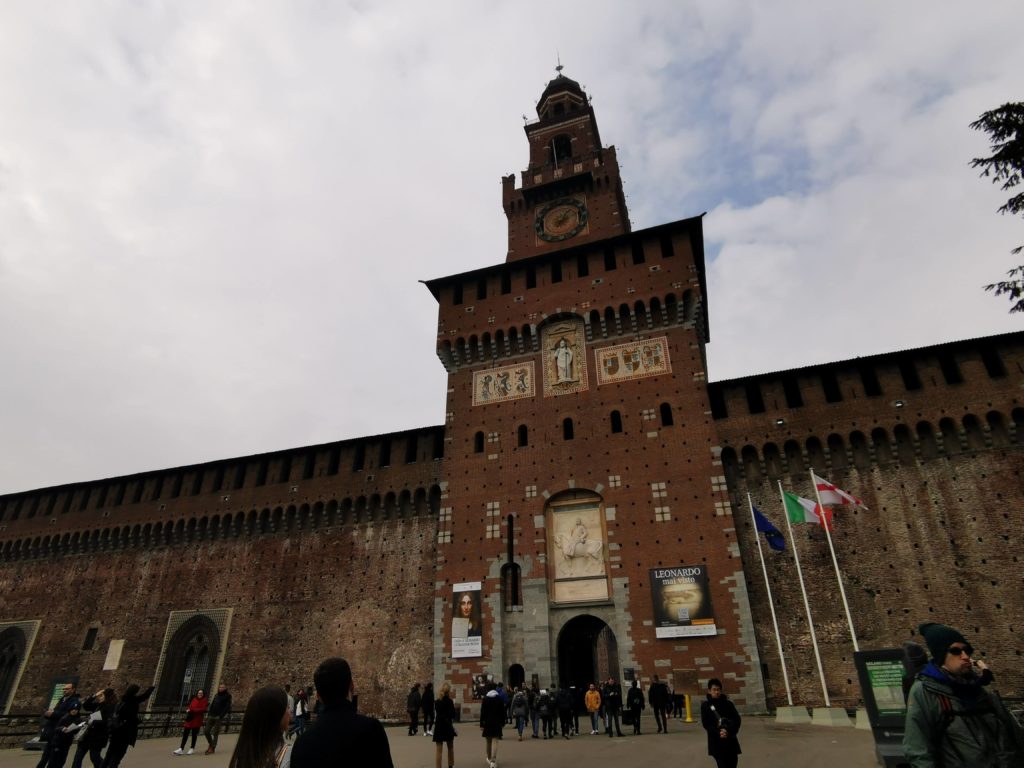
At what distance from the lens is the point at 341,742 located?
322 centimetres

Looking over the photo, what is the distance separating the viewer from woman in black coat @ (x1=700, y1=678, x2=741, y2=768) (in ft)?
23.9

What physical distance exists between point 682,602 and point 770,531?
3994mm

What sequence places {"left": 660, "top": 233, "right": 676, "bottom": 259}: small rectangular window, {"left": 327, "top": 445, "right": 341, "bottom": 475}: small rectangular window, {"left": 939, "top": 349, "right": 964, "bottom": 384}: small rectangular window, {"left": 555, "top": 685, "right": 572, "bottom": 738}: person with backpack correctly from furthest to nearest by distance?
{"left": 327, "top": 445, "right": 341, "bottom": 475}: small rectangular window < {"left": 660, "top": 233, "right": 676, "bottom": 259}: small rectangular window < {"left": 939, "top": 349, "right": 964, "bottom": 384}: small rectangular window < {"left": 555, "top": 685, "right": 572, "bottom": 738}: person with backpack

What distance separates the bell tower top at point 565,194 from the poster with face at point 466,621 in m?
17.5

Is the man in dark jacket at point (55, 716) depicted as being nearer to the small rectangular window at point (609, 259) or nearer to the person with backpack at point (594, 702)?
the person with backpack at point (594, 702)

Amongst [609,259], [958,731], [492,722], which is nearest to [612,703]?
[492,722]

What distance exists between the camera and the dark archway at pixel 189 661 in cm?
2892

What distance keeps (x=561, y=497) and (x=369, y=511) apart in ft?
32.2

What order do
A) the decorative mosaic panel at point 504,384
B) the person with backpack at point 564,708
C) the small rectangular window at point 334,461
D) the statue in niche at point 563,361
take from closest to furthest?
the person with backpack at point 564,708, the statue in niche at point 563,361, the decorative mosaic panel at point 504,384, the small rectangular window at point 334,461

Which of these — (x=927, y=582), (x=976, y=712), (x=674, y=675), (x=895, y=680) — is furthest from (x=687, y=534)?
(x=976, y=712)

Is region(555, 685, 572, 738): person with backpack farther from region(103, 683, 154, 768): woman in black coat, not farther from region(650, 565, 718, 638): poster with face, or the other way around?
region(103, 683, 154, 768): woman in black coat

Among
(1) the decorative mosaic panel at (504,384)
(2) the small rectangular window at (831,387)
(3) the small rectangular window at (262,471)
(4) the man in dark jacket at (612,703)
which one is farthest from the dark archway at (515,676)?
(3) the small rectangular window at (262,471)

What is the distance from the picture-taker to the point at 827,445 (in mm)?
23281

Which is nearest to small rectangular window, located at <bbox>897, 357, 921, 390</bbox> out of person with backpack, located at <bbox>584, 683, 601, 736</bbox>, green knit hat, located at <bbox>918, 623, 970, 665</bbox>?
person with backpack, located at <bbox>584, 683, 601, 736</bbox>
